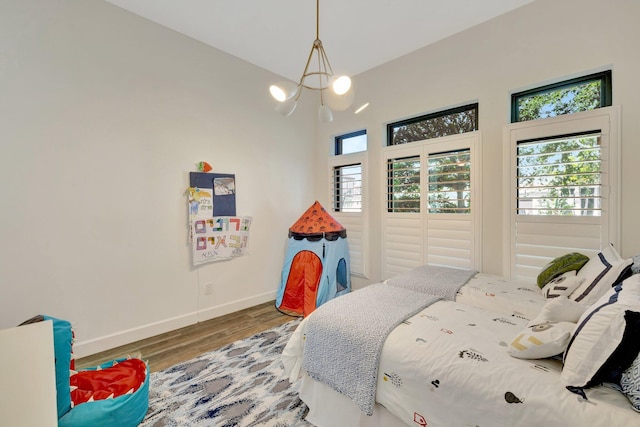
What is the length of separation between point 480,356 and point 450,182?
6.18 feet

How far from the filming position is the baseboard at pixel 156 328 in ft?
7.14

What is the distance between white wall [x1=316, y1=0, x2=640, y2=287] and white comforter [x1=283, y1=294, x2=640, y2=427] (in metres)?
1.35

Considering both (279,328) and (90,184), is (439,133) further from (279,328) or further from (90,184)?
(90,184)

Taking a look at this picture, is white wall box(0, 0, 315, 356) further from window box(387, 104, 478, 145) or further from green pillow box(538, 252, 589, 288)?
green pillow box(538, 252, 589, 288)

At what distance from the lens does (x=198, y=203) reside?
2.75 meters

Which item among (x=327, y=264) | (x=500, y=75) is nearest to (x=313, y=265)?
(x=327, y=264)

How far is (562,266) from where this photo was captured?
1.86 metres

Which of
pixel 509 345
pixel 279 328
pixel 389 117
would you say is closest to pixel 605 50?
pixel 389 117

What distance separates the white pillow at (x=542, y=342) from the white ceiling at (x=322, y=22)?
246cm

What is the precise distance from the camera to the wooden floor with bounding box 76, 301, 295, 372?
2.14m

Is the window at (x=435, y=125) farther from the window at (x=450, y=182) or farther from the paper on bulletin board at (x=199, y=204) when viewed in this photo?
the paper on bulletin board at (x=199, y=204)

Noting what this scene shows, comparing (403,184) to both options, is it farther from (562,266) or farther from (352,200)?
(562,266)

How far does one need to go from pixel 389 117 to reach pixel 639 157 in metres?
2.01

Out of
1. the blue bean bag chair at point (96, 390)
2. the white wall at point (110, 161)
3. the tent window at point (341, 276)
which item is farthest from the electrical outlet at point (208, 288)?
the tent window at point (341, 276)
